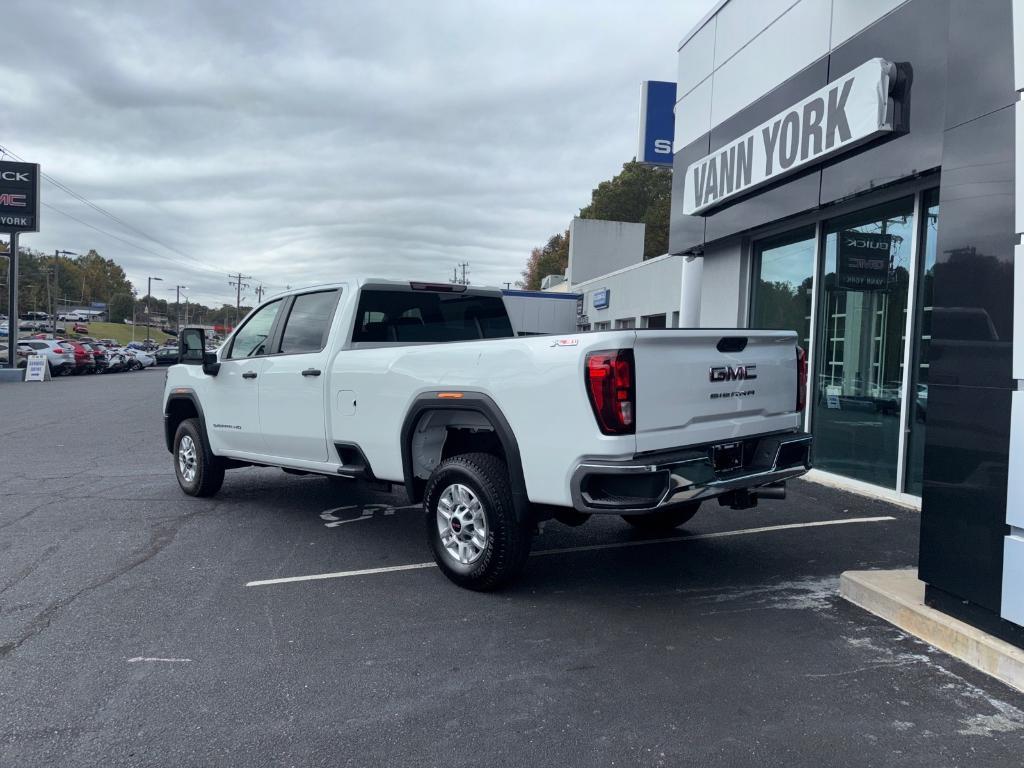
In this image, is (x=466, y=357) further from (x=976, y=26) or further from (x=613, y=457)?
(x=976, y=26)

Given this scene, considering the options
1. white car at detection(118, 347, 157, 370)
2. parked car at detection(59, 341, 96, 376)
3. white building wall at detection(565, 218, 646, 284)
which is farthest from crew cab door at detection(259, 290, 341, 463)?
white car at detection(118, 347, 157, 370)

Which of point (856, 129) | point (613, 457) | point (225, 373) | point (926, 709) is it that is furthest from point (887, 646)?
point (225, 373)

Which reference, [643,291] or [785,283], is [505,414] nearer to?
[785,283]

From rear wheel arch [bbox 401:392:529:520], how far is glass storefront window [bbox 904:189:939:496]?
471 cm

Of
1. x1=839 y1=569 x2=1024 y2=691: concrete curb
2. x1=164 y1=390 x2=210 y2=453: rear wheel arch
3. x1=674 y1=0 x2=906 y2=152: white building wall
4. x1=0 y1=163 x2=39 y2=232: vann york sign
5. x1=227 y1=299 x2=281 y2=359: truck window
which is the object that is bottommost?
x1=839 y1=569 x2=1024 y2=691: concrete curb

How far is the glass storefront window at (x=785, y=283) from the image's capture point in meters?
9.64

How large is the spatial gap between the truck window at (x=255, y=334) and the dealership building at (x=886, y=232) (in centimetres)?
525

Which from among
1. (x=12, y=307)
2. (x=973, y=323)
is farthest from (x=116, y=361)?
(x=973, y=323)

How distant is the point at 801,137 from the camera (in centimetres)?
854

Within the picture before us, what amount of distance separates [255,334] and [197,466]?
1.60m

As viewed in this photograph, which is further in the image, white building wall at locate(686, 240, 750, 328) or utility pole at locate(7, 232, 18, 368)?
utility pole at locate(7, 232, 18, 368)

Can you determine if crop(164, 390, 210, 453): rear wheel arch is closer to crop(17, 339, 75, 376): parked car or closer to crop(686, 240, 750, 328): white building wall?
crop(686, 240, 750, 328): white building wall

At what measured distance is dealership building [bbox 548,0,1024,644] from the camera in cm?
379

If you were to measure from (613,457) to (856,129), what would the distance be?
525cm
